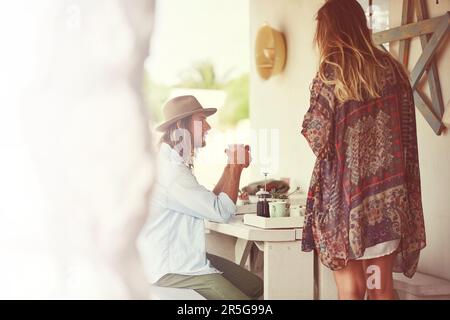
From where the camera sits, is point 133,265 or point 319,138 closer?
point 319,138

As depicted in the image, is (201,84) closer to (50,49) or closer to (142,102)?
(142,102)

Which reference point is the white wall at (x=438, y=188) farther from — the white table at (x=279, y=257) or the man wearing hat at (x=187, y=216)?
the man wearing hat at (x=187, y=216)

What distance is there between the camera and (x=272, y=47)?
9.64 ft

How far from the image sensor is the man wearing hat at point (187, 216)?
2.76 m

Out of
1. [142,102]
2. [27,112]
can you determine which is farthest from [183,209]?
[27,112]

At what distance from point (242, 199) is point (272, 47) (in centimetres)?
68

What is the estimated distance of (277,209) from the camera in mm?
2783

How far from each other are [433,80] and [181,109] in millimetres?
1120

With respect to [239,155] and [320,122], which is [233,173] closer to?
[239,155]

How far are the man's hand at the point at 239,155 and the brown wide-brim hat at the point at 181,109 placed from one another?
17 centimetres

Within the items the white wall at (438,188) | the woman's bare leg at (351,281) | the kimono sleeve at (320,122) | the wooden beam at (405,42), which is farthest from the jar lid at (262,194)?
the wooden beam at (405,42)

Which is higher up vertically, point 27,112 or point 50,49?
point 50,49

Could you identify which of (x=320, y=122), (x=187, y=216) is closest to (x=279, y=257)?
(x=187, y=216)

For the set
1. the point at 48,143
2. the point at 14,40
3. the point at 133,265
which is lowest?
the point at 133,265
